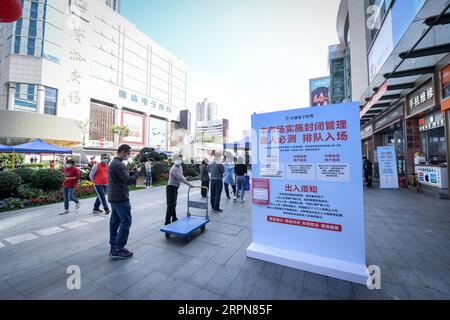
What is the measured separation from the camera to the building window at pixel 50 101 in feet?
98.9

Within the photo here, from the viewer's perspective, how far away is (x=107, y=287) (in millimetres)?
2375

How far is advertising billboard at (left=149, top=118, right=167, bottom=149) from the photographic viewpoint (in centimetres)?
5122

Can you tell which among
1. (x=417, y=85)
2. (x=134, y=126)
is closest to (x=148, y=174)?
(x=417, y=85)

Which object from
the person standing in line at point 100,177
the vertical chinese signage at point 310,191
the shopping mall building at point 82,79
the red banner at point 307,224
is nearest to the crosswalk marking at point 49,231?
the person standing in line at point 100,177

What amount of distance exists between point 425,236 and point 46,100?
4341 cm

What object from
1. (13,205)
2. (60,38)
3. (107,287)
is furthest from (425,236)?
(60,38)

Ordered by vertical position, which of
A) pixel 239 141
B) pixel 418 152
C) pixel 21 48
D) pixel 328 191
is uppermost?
pixel 21 48

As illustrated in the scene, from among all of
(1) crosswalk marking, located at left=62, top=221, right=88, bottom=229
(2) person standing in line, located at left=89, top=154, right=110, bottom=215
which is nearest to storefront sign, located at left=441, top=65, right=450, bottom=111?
(2) person standing in line, located at left=89, top=154, right=110, bottom=215

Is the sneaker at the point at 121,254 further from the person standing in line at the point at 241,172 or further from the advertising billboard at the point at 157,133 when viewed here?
the advertising billboard at the point at 157,133

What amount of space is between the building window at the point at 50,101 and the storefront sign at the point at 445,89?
141 ft

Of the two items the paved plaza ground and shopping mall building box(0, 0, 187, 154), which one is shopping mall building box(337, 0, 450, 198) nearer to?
the paved plaza ground

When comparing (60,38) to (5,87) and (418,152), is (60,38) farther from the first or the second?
(418,152)

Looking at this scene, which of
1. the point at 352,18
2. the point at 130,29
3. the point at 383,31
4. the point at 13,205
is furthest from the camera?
the point at 130,29

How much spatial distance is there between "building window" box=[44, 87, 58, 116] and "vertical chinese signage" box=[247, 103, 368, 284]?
40104 mm
